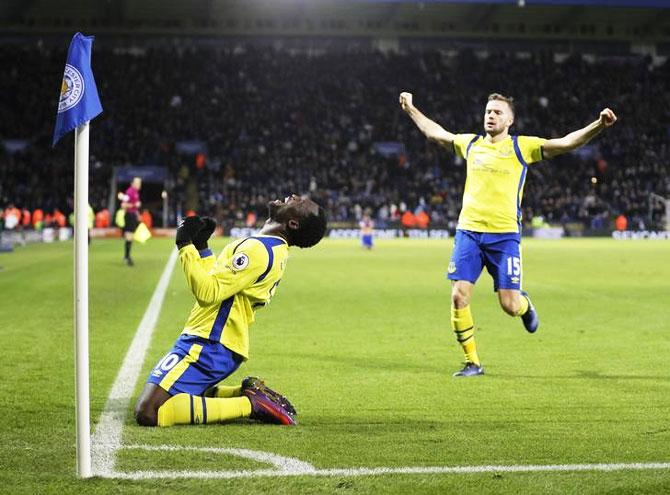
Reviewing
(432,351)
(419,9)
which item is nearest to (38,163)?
(419,9)

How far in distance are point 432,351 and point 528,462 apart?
486 centimetres

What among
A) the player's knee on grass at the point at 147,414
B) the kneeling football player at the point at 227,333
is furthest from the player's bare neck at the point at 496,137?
the player's knee on grass at the point at 147,414

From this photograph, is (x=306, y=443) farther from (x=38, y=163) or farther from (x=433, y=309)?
(x=38, y=163)

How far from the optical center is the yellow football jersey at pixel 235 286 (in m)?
6.20

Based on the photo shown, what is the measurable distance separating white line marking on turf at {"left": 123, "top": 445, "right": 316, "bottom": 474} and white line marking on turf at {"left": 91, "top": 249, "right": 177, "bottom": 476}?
202 millimetres

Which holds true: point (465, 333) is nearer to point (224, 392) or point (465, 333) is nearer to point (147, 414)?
point (224, 392)

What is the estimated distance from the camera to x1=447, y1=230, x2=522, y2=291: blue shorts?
8.84 m

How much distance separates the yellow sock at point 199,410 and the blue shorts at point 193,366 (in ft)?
0.24

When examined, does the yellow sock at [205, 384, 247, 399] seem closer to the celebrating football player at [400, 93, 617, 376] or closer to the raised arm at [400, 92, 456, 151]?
the celebrating football player at [400, 93, 617, 376]

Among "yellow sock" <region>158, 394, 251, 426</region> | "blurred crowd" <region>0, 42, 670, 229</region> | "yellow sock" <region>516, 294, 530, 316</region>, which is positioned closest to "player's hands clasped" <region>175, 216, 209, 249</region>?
"yellow sock" <region>158, 394, 251, 426</region>

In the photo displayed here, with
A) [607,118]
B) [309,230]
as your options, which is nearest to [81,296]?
[309,230]

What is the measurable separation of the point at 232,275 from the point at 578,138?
135 inches

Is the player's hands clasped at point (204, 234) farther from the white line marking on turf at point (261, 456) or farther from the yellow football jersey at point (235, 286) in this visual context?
the white line marking on turf at point (261, 456)

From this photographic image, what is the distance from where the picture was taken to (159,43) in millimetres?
59688
